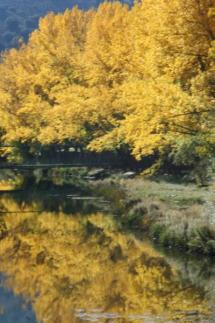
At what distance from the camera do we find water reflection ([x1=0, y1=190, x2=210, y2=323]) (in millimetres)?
18062

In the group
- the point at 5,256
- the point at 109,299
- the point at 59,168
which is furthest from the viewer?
the point at 59,168

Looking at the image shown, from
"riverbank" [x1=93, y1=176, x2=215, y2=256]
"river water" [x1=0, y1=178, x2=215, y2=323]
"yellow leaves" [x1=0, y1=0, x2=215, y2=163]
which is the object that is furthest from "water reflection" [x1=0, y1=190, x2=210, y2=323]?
"yellow leaves" [x1=0, y1=0, x2=215, y2=163]

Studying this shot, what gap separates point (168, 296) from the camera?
19.5m

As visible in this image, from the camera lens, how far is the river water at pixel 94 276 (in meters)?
18.0

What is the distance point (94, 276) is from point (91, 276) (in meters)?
0.11

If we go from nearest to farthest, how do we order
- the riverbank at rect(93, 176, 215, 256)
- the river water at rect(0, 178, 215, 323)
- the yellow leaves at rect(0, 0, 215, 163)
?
the river water at rect(0, 178, 215, 323) → the riverbank at rect(93, 176, 215, 256) → the yellow leaves at rect(0, 0, 215, 163)

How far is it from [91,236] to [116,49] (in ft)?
53.7

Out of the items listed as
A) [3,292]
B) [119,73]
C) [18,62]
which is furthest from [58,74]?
[3,292]

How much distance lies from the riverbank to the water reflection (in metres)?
0.87

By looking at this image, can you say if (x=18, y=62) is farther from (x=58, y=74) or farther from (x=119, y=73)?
(x=119, y=73)

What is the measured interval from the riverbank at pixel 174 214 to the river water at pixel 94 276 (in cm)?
59

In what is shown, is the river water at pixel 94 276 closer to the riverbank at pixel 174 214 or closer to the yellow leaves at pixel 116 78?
the riverbank at pixel 174 214

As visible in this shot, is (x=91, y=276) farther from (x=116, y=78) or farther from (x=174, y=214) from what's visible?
(x=116, y=78)

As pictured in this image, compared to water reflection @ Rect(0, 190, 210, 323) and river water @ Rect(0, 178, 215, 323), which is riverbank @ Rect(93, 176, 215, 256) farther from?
water reflection @ Rect(0, 190, 210, 323)
